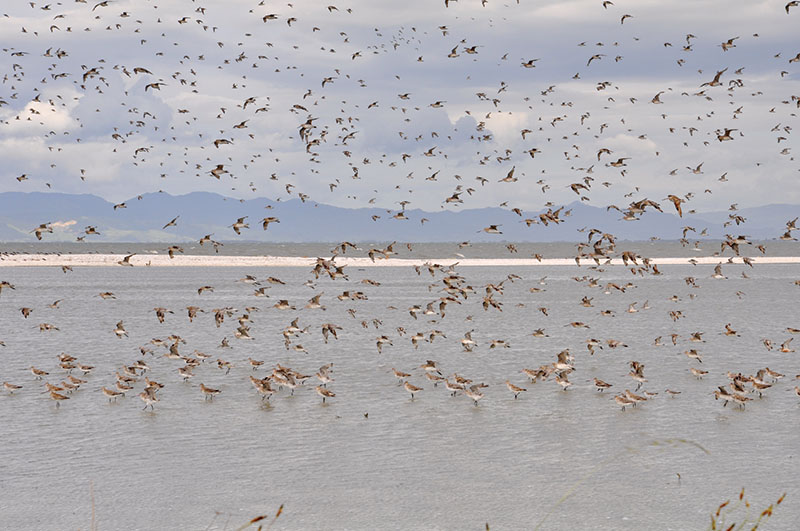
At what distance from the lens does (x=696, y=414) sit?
18844 millimetres

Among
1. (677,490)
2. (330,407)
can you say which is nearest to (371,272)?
(330,407)

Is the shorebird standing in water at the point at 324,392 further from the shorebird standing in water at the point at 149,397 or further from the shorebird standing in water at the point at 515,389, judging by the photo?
the shorebird standing in water at the point at 515,389

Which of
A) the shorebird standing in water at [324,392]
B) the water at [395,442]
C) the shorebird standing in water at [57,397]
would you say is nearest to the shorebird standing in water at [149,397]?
the water at [395,442]

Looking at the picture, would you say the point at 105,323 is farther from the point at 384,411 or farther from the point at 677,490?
the point at 677,490

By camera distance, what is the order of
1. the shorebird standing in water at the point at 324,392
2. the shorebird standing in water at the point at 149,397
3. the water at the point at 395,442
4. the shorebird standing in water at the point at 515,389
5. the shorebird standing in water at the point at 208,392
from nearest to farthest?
the water at the point at 395,442
the shorebird standing in water at the point at 149,397
the shorebird standing in water at the point at 324,392
the shorebird standing in water at the point at 208,392
the shorebird standing in water at the point at 515,389

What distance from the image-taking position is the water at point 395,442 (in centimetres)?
1268

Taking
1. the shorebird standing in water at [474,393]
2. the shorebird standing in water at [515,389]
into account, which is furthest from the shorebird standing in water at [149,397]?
the shorebird standing in water at [515,389]

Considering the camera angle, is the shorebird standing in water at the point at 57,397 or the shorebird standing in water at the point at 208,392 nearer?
the shorebird standing in water at the point at 57,397

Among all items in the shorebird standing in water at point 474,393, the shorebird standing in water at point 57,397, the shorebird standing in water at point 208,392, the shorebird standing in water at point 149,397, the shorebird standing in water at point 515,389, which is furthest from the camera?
the shorebird standing in water at point 515,389

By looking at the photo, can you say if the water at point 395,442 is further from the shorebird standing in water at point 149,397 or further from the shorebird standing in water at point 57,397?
the shorebird standing in water at point 149,397

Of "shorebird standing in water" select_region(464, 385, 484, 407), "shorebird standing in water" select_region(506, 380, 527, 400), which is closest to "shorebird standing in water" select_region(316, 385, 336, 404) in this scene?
"shorebird standing in water" select_region(464, 385, 484, 407)

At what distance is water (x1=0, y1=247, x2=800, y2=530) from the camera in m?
12.7

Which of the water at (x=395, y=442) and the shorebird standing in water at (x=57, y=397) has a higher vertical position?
the shorebird standing in water at (x=57, y=397)

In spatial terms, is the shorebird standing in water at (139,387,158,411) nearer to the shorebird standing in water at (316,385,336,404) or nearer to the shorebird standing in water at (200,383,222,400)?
the shorebird standing in water at (200,383,222,400)
